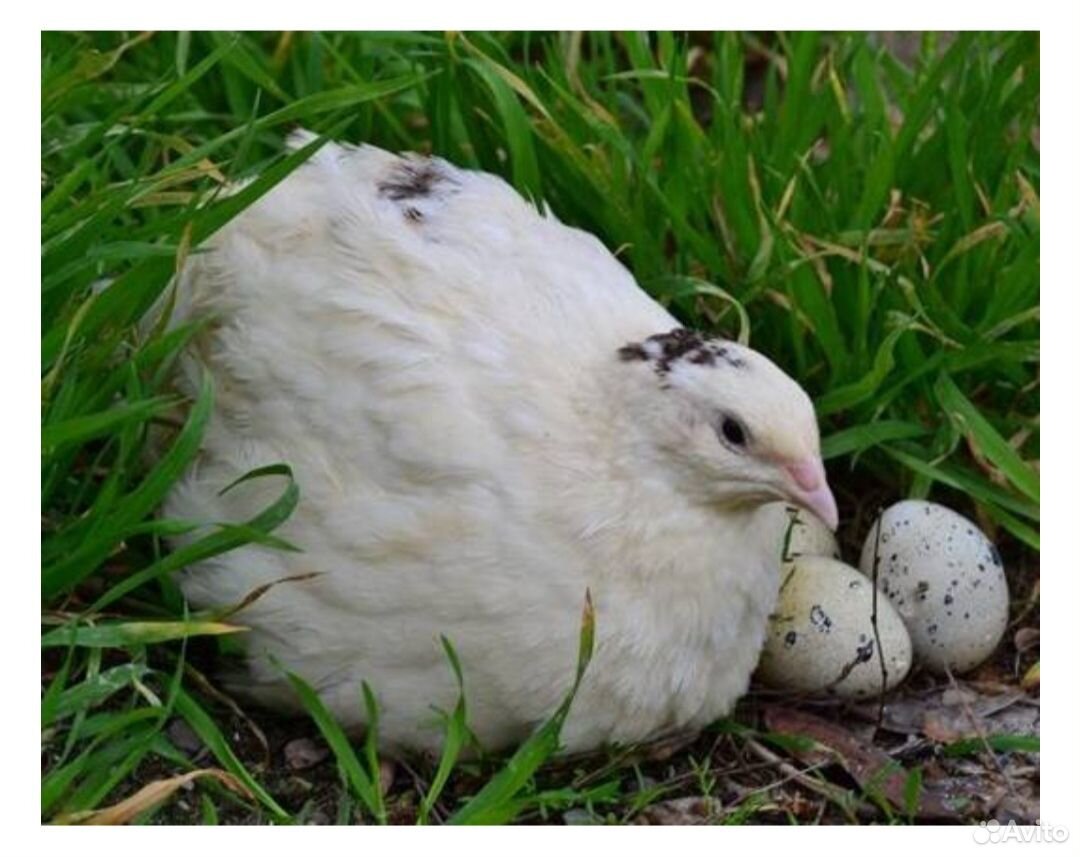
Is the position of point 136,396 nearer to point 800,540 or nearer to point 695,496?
point 695,496

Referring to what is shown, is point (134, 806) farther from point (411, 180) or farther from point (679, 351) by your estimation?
point (411, 180)

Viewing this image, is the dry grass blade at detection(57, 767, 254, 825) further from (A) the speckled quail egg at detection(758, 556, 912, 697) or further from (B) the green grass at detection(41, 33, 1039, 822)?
(A) the speckled quail egg at detection(758, 556, 912, 697)

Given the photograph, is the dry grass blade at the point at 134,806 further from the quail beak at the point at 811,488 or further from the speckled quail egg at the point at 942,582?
the speckled quail egg at the point at 942,582

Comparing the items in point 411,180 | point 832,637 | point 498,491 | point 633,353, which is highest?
point 411,180

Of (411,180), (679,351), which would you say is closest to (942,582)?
(679,351)

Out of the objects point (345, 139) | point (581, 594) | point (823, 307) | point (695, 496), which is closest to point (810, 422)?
point (695, 496)
